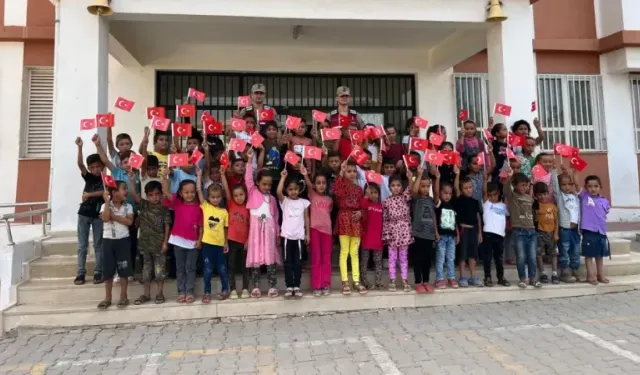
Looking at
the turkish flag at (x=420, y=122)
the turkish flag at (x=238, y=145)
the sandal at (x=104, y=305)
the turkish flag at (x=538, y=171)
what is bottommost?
the sandal at (x=104, y=305)

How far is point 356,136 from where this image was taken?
5.44 m

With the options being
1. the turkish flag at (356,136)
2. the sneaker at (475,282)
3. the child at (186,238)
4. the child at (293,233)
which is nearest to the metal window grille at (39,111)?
the child at (186,238)

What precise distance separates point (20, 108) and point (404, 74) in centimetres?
709

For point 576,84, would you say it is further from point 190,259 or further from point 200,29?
point 190,259

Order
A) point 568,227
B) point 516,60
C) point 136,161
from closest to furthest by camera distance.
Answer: point 136,161 < point 568,227 < point 516,60

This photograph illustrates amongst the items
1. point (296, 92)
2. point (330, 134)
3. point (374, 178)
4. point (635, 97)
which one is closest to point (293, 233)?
Answer: point (374, 178)

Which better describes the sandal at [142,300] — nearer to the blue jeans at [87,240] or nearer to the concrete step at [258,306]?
the concrete step at [258,306]

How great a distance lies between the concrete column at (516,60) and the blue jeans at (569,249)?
169 cm

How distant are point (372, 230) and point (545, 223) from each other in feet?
7.21

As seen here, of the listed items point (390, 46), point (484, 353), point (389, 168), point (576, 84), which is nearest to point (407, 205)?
point (389, 168)

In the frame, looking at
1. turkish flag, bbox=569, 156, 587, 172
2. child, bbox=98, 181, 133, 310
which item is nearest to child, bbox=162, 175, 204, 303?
child, bbox=98, 181, 133, 310

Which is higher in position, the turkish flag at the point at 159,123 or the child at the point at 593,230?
the turkish flag at the point at 159,123

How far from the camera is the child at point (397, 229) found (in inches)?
198

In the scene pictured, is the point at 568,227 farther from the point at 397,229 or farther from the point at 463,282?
the point at 397,229
